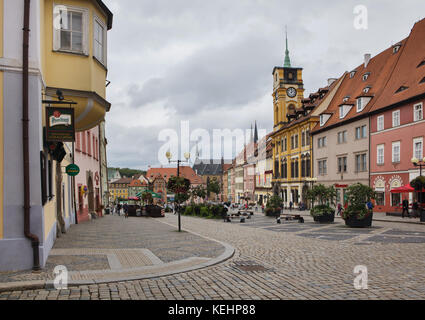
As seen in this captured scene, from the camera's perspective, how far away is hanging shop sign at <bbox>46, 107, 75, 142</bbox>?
9266 millimetres

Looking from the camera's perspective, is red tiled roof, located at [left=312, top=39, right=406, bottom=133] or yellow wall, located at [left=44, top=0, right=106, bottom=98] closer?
yellow wall, located at [left=44, top=0, right=106, bottom=98]

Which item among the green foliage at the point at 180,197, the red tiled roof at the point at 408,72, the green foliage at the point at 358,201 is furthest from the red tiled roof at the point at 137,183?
the green foliage at the point at 358,201

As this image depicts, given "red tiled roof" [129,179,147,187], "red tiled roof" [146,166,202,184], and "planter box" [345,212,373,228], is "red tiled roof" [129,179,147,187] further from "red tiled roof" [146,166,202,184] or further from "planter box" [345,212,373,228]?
"planter box" [345,212,373,228]

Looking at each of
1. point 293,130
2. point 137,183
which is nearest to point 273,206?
point 293,130

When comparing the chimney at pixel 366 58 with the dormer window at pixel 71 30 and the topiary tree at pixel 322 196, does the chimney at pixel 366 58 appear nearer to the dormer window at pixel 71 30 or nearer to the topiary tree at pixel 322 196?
the topiary tree at pixel 322 196

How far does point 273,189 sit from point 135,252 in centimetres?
5974

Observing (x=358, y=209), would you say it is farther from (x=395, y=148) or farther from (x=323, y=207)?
(x=395, y=148)

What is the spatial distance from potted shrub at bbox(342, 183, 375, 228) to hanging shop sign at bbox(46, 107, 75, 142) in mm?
15433

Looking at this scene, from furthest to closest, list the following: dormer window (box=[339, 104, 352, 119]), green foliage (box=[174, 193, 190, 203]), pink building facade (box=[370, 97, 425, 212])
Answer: dormer window (box=[339, 104, 352, 119]), pink building facade (box=[370, 97, 425, 212]), green foliage (box=[174, 193, 190, 203])

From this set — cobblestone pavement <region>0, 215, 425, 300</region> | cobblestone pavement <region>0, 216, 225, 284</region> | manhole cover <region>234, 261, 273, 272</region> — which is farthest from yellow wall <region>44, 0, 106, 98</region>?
manhole cover <region>234, 261, 273, 272</region>

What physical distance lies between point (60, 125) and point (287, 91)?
59.9m

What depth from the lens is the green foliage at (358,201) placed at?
64.7 feet

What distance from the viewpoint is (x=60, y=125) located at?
9344 millimetres

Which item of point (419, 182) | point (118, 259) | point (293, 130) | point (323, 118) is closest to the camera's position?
point (118, 259)
